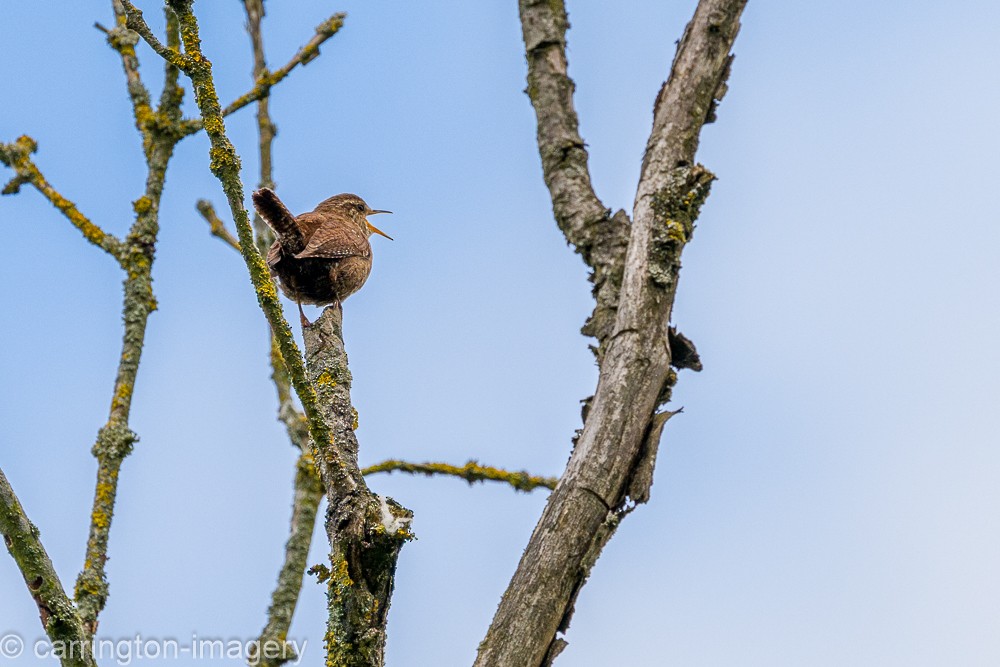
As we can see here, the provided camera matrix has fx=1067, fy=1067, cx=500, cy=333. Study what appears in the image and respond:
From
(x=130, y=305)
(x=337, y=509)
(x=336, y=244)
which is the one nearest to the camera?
(x=337, y=509)

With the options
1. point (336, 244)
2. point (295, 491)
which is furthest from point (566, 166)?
point (295, 491)

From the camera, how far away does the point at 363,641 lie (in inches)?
115

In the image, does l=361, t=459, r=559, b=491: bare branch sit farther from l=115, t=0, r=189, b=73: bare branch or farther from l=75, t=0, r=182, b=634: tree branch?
l=115, t=0, r=189, b=73: bare branch

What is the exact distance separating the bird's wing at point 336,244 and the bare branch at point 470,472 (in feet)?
4.28

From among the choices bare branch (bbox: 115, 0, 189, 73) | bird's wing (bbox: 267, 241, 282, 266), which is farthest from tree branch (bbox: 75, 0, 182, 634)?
bare branch (bbox: 115, 0, 189, 73)

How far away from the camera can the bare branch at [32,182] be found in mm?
4824

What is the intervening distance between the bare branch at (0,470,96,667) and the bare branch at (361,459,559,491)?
1.76 metres

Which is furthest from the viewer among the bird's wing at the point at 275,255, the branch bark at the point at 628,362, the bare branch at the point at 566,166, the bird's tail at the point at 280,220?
the bird's wing at the point at 275,255

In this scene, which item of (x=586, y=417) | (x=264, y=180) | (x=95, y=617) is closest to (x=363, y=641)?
(x=95, y=617)

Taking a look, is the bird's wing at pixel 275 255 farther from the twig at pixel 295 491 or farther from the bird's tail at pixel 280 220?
the twig at pixel 295 491

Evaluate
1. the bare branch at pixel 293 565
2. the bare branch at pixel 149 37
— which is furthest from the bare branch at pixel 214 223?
the bare branch at pixel 149 37

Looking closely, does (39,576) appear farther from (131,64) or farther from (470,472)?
(131,64)

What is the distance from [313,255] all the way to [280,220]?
0.94 feet

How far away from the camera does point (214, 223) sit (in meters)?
5.87
